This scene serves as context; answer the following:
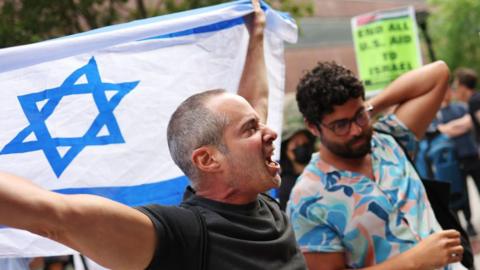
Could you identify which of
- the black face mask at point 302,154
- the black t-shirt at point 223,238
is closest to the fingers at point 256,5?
the black t-shirt at point 223,238

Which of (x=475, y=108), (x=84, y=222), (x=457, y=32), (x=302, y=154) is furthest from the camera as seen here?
(x=457, y=32)

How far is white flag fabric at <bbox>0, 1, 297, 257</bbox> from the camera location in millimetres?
2504

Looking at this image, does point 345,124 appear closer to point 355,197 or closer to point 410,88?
point 355,197

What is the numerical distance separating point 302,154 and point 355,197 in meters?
2.14

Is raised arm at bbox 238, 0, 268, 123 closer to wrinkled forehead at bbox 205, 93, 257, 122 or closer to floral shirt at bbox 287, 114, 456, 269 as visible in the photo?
floral shirt at bbox 287, 114, 456, 269

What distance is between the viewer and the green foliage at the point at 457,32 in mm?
24250

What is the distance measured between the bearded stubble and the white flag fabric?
501 millimetres

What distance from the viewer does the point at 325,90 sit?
2.90 m

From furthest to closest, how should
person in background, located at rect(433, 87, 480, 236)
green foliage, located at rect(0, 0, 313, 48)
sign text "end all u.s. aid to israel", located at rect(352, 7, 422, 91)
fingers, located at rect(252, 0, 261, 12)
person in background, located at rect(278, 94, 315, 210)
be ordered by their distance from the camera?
green foliage, located at rect(0, 0, 313, 48) < person in background, located at rect(433, 87, 480, 236) < sign text "end all u.s. aid to israel", located at rect(352, 7, 422, 91) < person in background, located at rect(278, 94, 315, 210) < fingers, located at rect(252, 0, 261, 12)

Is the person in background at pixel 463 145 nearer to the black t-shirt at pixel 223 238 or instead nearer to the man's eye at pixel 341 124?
the man's eye at pixel 341 124

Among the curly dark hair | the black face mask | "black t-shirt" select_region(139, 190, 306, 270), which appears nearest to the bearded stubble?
the curly dark hair

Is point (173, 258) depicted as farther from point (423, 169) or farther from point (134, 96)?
point (423, 169)

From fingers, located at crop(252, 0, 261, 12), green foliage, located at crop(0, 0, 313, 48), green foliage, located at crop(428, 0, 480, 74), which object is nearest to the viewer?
fingers, located at crop(252, 0, 261, 12)

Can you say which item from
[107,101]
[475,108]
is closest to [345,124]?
[107,101]
